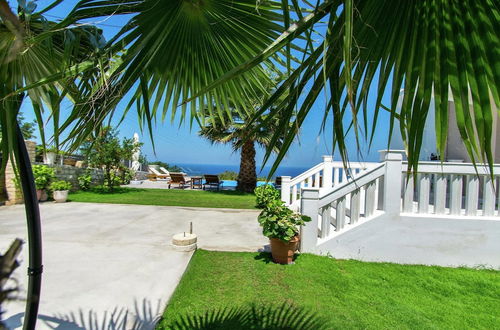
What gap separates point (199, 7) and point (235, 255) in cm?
348

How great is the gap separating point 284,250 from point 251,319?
1357mm

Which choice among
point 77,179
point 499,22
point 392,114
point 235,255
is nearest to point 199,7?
point 392,114

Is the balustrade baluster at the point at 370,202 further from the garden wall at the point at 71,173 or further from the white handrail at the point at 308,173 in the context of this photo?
the garden wall at the point at 71,173

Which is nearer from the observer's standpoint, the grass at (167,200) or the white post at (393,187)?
the white post at (393,187)

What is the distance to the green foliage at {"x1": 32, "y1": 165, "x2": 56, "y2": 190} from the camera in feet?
29.1

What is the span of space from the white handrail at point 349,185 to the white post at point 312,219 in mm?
124

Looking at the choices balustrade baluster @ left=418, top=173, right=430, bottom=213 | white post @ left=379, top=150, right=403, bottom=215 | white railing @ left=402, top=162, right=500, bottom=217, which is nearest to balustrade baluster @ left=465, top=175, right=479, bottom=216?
white railing @ left=402, top=162, right=500, bottom=217

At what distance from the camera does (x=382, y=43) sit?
38.0 inches

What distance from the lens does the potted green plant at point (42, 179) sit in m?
8.87

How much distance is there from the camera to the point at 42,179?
893 centimetres

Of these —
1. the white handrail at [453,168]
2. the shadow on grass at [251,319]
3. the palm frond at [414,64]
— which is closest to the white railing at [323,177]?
the white handrail at [453,168]

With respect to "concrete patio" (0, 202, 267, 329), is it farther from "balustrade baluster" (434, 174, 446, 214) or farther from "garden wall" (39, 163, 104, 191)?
"garden wall" (39, 163, 104, 191)

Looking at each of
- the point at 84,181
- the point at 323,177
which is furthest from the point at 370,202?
the point at 84,181

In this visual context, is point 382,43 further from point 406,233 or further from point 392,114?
point 406,233
